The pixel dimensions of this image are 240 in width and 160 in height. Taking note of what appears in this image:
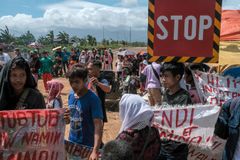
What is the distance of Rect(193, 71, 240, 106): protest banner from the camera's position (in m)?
3.99

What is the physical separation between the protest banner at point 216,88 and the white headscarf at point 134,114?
1.50 metres

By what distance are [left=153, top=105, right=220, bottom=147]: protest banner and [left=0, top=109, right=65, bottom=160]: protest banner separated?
893 millimetres

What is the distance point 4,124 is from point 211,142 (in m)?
1.81

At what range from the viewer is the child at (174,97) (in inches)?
141

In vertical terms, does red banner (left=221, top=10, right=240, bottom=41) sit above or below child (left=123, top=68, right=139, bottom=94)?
above

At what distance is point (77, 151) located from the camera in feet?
13.4

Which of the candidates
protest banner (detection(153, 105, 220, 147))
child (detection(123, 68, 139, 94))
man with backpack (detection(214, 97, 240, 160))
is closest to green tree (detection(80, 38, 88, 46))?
child (detection(123, 68, 139, 94))

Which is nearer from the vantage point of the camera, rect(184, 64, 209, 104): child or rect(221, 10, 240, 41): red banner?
rect(184, 64, 209, 104): child

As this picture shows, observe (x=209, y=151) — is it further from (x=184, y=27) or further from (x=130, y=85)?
(x=130, y=85)

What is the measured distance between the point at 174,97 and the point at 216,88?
0.58 m

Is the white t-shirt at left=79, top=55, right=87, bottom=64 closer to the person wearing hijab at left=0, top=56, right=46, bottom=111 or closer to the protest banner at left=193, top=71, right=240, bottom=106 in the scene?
the protest banner at left=193, top=71, right=240, bottom=106

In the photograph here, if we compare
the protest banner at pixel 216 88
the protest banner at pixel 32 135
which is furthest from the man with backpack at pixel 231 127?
the protest banner at pixel 32 135

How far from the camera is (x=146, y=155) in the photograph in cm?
265

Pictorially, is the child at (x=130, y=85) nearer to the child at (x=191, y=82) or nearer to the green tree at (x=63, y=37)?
the child at (x=191, y=82)
